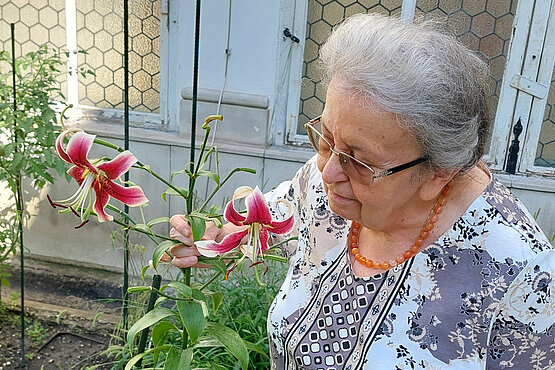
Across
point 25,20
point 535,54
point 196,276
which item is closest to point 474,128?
point 196,276

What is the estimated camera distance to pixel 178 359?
1.16 metres

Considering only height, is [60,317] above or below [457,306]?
below

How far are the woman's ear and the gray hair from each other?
0.02 metres

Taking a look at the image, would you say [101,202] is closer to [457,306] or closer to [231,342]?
[231,342]

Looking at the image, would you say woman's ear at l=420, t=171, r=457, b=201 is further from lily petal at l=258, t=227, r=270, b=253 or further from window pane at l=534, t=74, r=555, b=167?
window pane at l=534, t=74, r=555, b=167

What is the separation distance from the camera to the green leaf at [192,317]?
3.52 ft

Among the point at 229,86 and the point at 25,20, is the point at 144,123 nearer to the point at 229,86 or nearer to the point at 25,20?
the point at 229,86

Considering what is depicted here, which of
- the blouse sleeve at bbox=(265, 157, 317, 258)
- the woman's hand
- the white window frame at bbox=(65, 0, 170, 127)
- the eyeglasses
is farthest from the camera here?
the white window frame at bbox=(65, 0, 170, 127)

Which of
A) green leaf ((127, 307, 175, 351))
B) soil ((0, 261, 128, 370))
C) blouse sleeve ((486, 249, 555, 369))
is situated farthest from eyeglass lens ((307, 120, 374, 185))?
soil ((0, 261, 128, 370))

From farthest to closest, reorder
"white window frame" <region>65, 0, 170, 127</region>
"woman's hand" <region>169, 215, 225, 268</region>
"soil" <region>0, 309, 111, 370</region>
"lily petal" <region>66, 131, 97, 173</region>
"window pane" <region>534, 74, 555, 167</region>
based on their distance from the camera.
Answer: "white window frame" <region>65, 0, 170, 127</region>
"window pane" <region>534, 74, 555, 167</region>
"soil" <region>0, 309, 111, 370</region>
"woman's hand" <region>169, 215, 225, 268</region>
"lily petal" <region>66, 131, 97, 173</region>

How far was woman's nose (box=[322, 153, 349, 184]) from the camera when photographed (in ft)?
3.44

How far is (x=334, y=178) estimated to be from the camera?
1.06 m

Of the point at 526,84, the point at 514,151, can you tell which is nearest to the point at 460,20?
the point at 526,84

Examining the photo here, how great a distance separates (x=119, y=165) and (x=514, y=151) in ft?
7.51
